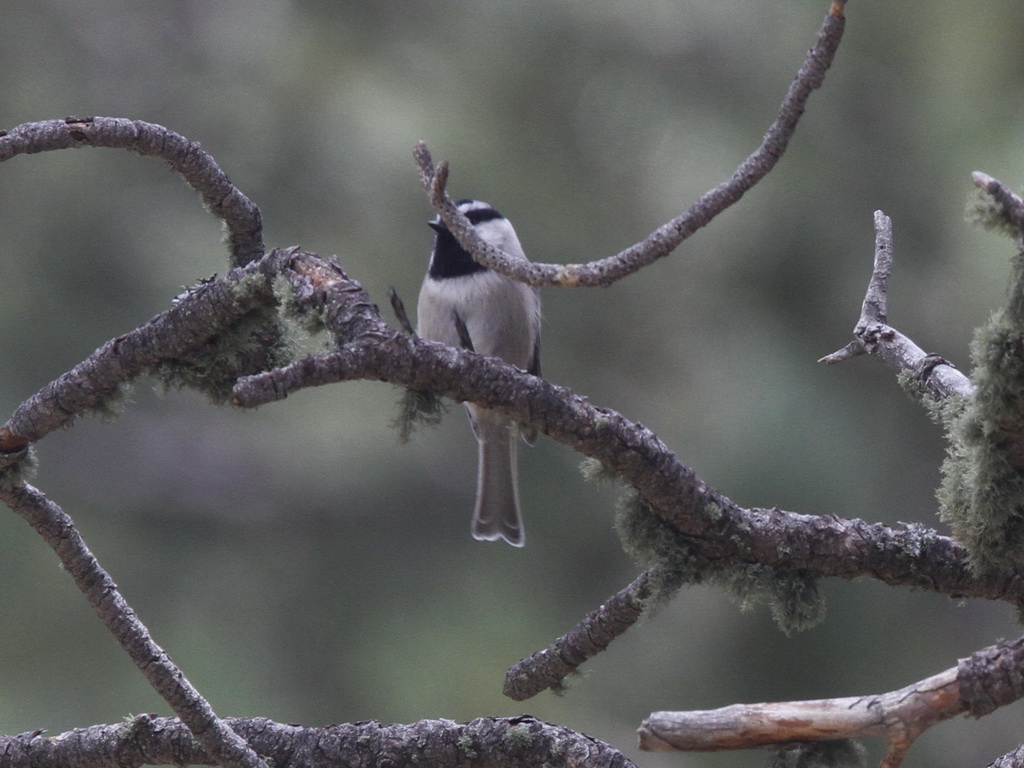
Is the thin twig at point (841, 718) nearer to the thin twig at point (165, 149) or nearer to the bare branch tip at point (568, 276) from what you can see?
the bare branch tip at point (568, 276)

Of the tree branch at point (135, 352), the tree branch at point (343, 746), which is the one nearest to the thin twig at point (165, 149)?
the tree branch at point (135, 352)

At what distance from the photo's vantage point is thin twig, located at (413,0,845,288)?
4.35 feet

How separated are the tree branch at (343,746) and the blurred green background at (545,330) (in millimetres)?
2552

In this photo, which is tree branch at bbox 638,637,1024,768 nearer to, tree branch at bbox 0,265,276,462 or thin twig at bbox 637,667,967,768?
thin twig at bbox 637,667,967,768

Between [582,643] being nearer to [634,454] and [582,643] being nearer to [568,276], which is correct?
[634,454]

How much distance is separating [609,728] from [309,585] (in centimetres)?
139

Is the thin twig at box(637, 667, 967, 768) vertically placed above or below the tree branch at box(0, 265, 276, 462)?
below

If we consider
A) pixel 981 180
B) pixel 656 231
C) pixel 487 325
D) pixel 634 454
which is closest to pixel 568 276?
pixel 656 231

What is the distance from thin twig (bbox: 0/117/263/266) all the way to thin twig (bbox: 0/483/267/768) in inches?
15.5

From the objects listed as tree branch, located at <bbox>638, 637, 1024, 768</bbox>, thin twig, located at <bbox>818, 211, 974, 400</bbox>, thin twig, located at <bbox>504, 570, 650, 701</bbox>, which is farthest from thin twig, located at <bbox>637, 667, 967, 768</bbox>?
thin twig, located at <bbox>818, 211, 974, 400</bbox>

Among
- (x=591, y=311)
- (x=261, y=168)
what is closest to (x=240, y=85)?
(x=261, y=168)

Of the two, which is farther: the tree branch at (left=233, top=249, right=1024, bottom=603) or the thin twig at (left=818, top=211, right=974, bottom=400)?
the thin twig at (left=818, top=211, right=974, bottom=400)

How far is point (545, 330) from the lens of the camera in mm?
4711

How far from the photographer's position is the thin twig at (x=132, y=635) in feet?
4.53
